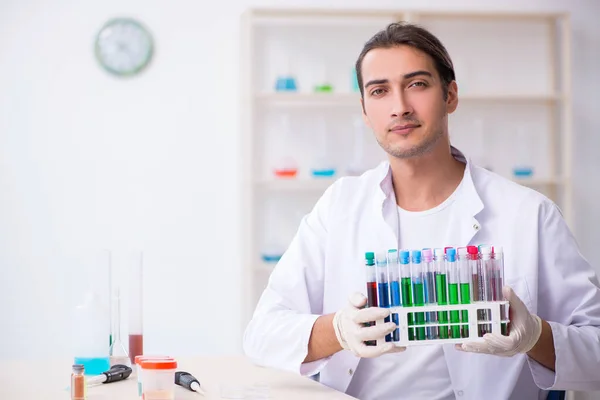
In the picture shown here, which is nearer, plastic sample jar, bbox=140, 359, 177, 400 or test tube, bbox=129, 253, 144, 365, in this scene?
plastic sample jar, bbox=140, 359, 177, 400

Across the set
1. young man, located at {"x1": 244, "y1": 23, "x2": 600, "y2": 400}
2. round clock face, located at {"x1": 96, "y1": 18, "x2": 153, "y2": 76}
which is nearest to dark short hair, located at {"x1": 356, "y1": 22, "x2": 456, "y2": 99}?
young man, located at {"x1": 244, "y1": 23, "x2": 600, "y2": 400}

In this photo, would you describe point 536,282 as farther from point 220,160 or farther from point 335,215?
point 220,160

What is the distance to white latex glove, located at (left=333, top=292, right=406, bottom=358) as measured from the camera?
1.41 m

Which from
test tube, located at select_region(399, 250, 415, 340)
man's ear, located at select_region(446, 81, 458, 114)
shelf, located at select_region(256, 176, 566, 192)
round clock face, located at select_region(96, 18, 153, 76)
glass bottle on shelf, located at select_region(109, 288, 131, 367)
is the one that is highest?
round clock face, located at select_region(96, 18, 153, 76)

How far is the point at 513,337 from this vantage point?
1.44 meters

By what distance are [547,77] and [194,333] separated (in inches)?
88.6

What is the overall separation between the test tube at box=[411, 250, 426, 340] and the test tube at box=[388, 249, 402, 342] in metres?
0.03

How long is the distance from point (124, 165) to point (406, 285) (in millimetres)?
2634

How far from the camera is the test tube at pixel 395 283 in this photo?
142 cm

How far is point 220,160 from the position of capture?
385 cm

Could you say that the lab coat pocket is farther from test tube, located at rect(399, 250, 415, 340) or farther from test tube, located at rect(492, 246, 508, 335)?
test tube, located at rect(399, 250, 415, 340)

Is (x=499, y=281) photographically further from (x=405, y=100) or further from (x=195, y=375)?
(x=195, y=375)

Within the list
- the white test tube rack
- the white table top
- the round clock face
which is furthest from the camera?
the round clock face

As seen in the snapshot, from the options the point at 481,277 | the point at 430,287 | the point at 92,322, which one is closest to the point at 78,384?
the point at 92,322
